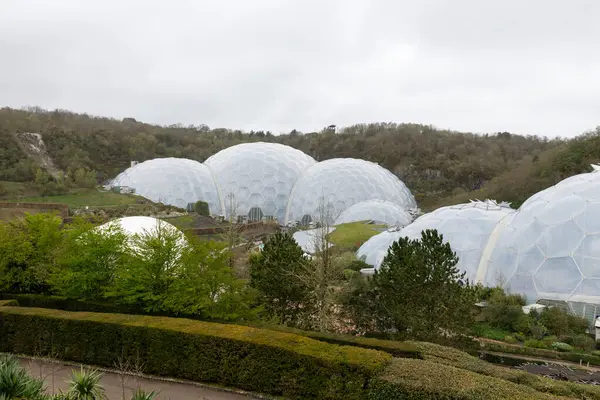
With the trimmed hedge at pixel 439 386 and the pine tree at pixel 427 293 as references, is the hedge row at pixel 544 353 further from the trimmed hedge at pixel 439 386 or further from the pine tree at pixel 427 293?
the trimmed hedge at pixel 439 386

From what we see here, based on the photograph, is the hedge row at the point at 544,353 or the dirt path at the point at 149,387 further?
the hedge row at the point at 544,353

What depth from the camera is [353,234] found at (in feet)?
113

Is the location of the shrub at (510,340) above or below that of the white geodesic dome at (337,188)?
below

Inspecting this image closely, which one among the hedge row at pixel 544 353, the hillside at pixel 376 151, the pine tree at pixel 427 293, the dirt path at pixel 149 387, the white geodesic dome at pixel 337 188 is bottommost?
the dirt path at pixel 149 387

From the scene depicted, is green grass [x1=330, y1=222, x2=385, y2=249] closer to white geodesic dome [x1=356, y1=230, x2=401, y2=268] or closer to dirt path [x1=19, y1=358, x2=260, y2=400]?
white geodesic dome [x1=356, y1=230, x2=401, y2=268]

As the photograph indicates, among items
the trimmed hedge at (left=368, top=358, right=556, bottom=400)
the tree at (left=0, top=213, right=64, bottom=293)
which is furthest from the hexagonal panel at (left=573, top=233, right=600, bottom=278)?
the tree at (left=0, top=213, right=64, bottom=293)

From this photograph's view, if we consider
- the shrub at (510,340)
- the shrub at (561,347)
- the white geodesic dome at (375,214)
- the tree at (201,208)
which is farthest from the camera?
the tree at (201,208)

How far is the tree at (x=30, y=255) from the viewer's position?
54.5 feet

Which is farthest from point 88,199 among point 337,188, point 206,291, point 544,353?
point 544,353

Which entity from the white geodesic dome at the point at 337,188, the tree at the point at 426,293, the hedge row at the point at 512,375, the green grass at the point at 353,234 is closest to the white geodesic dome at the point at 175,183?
the white geodesic dome at the point at 337,188

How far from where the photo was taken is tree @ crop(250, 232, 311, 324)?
15297 millimetres

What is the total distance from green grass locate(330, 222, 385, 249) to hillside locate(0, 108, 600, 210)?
1575 cm

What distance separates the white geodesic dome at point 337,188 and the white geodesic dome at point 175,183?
9.44 meters

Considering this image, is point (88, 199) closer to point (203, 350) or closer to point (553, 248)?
point (203, 350)
